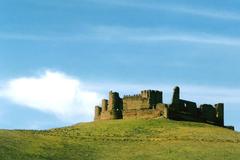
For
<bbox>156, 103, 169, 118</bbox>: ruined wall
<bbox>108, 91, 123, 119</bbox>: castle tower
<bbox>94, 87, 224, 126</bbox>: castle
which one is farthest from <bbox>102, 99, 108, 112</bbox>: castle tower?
<bbox>156, 103, 169, 118</bbox>: ruined wall

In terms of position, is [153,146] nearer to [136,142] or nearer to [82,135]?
[136,142]

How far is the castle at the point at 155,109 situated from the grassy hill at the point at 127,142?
15.4 ft

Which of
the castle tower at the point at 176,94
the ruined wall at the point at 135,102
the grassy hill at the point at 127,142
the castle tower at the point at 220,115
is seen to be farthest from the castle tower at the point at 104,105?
the castle tower at the point at 220,115

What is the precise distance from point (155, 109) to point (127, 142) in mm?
20300

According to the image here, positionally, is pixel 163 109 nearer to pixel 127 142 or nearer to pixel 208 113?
pixel 208 113

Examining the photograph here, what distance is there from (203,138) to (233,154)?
9.51 metres

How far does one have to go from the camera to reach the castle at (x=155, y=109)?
93.5 m

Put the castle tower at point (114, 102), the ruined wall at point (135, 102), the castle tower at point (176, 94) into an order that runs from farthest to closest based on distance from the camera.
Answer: the castle tower at point (114, 102)
the castle tower at point (176, 94)
the ruined wall at point (135, 102)

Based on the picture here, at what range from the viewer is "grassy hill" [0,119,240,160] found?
64812 millimetres

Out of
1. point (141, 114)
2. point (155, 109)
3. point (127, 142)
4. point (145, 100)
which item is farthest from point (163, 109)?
point (127, 142)

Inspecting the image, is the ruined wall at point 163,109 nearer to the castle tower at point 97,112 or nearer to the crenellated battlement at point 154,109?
the crenellated battlement at point 154,109

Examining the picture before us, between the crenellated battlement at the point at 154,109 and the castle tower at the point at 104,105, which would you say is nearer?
the crenellated battlement at the point at 154,109

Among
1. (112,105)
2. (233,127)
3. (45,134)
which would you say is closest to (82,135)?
(45,134)

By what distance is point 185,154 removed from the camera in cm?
6700
